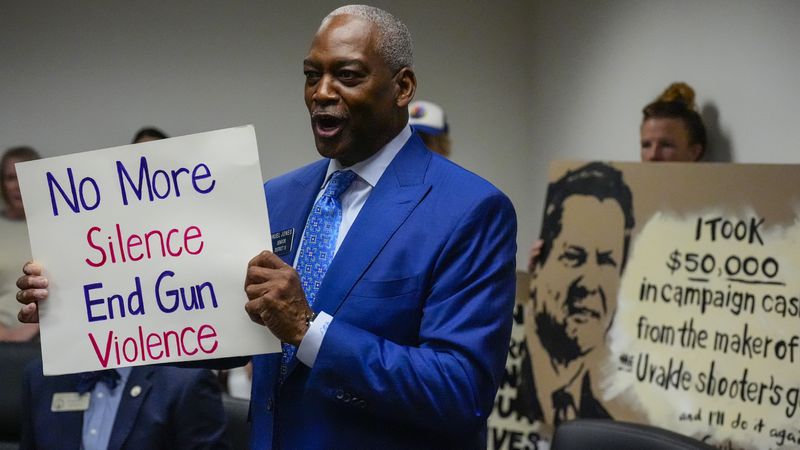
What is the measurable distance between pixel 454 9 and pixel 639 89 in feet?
5.00

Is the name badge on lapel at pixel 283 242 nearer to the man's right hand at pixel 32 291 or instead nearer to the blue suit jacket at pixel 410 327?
the blue suit jacket at pixel 410 327

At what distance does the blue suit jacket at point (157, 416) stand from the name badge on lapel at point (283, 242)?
1033mm

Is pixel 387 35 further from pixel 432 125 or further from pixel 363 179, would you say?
pixel 432 125

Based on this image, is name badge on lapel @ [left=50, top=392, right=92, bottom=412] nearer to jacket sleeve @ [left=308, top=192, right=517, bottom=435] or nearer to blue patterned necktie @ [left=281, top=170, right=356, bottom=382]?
blue patterned necktie @ [left=281, top=170, right=356, bottom=382]

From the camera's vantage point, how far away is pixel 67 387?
2.86 meters

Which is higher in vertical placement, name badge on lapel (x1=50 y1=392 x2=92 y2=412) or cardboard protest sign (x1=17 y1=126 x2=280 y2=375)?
cardboard protest sign (x1=17 y1=126 x2=280 y2=375)

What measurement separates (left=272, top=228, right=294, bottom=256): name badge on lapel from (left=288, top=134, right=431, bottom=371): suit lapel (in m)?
0.14

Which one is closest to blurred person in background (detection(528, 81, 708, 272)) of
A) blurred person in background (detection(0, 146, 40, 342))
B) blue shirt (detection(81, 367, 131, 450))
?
blue shirt (detection(81, 367, 131, 450))

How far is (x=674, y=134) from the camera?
12.6ft

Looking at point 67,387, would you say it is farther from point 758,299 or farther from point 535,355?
point 758,299

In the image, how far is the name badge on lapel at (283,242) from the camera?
1.84 metres

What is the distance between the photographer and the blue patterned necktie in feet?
5.78

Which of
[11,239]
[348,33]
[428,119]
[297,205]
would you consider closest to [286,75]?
[428,119]

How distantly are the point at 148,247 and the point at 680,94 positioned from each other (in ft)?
8.93
